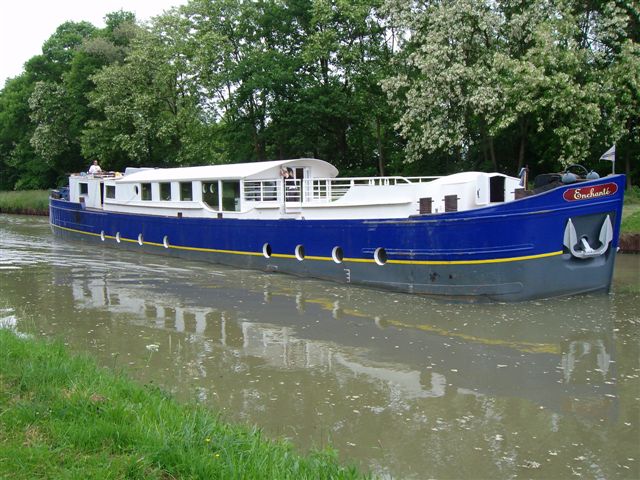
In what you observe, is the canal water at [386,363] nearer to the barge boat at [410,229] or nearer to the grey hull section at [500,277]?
the grey hull section at [500,277]

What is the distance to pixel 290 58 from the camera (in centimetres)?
3409

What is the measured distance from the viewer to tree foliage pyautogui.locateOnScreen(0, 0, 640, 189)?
23.3 meters

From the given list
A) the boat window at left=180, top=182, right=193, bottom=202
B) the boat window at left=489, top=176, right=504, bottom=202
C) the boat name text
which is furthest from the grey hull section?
the boat window at left=180, top=182, right=193, bottom=202

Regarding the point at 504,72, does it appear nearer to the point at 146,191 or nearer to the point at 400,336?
the point at 146,191

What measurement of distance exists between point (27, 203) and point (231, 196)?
3439cm

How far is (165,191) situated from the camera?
22375 millimetres

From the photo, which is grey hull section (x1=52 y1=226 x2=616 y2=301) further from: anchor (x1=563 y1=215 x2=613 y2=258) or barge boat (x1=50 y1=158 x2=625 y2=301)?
anchor (x1=563 y1=215 x2=613 y2=258)

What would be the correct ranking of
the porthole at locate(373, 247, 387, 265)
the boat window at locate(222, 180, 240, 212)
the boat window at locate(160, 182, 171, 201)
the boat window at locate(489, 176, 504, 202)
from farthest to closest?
the boat window at locate(160, 182, 171, 201)
the boat window at locate(222, 180, 240, 212)
the porthole at locate(373, 247, 387, 265)
the boat window at locate(489, 176, 504, 202)

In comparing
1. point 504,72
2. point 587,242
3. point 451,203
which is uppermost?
point 504,72

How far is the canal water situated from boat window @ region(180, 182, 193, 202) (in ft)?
17.2

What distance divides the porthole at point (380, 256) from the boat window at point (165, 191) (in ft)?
32.4

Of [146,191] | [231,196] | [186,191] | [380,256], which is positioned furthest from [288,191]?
[146,191]

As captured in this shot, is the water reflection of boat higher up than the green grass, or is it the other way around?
the green grass

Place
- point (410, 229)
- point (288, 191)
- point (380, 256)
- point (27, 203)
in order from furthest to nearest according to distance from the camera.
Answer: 1. point (27, 203)
2. point (288, 191)
3. point (380, 256)
4. point (410, 229)
